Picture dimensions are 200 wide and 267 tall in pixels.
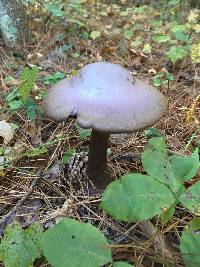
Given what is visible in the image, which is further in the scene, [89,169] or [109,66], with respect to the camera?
[89,169]

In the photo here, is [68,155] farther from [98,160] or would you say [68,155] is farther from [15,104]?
[15,104]

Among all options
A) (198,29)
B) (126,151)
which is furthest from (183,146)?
(198,29)

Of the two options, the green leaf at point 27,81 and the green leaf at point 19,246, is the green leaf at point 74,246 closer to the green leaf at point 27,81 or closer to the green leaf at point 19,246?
the green leaf at point 19,246

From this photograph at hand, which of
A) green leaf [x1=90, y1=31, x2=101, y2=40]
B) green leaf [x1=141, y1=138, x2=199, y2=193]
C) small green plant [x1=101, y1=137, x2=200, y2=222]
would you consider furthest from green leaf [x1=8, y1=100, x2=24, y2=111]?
green leaf [x1=90, y1=31, x2=101, y2=40]

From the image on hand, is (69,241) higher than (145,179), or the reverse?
(145,179)

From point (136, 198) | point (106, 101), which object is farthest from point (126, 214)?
point (106, 101)

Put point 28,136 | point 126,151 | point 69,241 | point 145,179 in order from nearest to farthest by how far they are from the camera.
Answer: point 69,241 < point 145,179 < point 126,151 < point 28,136

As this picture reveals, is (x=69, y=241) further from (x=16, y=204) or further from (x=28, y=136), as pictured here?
Result: (x=28, y=136)

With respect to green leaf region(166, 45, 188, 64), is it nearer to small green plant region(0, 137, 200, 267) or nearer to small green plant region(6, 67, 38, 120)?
small green plant region(6, 67, 38, 120)
